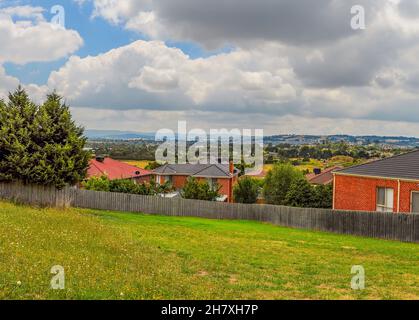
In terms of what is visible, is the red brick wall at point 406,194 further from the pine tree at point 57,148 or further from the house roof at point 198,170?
the house roof at point 198,170

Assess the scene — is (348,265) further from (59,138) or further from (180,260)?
(59,138)

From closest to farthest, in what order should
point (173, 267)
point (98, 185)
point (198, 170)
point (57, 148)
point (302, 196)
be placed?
point (173, 267) → point (57, 148) → point (98, 185) → point (302, 196) → point (198, 170)

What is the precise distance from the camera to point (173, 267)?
11883mm

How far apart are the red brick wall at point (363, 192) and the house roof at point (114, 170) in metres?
26.2

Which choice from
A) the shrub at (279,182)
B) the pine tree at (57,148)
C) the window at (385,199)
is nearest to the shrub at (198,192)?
the window at (385,199)

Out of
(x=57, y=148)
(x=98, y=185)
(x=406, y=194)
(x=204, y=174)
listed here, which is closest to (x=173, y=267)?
(x=57, y=148)

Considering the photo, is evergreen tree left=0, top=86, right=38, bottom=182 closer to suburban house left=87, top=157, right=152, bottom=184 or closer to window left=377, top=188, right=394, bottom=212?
window left=377, top=188, right=394, bottom=212

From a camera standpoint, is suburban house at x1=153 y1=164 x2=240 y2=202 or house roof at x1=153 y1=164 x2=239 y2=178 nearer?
suburban house at x1=153 y1=164 x2=240 y2=202

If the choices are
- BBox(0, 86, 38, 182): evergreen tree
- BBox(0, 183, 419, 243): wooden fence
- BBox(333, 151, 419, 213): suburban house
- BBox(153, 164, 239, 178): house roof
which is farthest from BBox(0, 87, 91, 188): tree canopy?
BBox(153, 164, 239, 178): house roof

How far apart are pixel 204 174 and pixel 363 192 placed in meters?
30.5

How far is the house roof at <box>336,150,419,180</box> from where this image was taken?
1221 inches

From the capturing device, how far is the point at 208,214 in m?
35.0

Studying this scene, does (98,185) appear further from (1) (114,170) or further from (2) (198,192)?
(1) (114,170)

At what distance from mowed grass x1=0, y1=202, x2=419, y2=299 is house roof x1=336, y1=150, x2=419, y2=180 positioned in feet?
45.4
